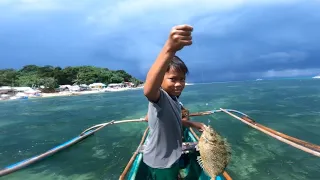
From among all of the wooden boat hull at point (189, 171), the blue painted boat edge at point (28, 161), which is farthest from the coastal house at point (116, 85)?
the wooden boat hull at point (189, 171)

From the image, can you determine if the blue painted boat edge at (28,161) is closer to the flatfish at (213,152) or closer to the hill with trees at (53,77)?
the flatfish at (213,152)

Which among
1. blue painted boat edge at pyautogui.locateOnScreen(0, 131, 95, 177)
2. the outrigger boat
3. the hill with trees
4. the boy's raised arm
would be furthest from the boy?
the hill with trees

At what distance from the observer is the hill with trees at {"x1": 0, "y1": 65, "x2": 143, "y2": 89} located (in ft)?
230

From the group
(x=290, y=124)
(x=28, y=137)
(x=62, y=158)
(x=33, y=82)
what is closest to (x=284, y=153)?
(x=290, y=124)

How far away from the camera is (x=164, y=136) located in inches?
92.9

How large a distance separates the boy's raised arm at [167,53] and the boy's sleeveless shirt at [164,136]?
0.55m

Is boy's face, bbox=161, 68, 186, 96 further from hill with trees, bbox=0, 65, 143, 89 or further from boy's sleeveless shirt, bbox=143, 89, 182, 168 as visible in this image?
hill with trees, bbox=0, 65, 143, 89

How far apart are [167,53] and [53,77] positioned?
80.9 metres

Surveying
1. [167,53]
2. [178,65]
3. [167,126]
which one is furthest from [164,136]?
[167,53]

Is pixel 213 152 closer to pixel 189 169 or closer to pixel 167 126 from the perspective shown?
pixel 167 126

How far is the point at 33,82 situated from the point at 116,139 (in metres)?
68.6

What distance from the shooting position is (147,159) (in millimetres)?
2486

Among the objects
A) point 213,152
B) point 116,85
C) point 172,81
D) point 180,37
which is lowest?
point 116,85

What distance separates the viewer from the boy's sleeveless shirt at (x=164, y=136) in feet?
7.49
